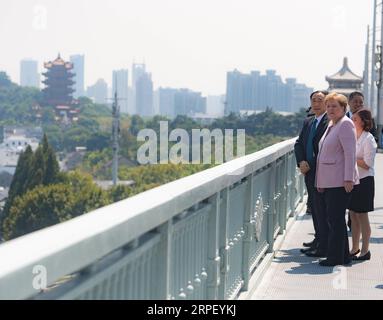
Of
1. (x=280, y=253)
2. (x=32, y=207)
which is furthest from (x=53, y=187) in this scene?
(x=280, y=253)

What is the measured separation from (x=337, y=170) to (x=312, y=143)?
0.89 m

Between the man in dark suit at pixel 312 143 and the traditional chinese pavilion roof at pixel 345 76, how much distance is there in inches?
3748

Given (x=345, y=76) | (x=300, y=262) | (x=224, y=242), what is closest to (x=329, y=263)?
(x=300, y=262)

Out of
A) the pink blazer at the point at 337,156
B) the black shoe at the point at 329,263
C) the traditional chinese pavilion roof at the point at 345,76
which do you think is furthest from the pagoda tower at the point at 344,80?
the pink blazer at the point at 337,156

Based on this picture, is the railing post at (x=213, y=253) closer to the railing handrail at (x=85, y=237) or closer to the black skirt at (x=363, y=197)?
the railing handrail at (x=85, y=237)

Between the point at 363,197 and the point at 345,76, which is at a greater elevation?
the point at 345,76

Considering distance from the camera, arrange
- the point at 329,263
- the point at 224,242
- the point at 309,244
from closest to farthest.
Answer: the point at 224,242 → the point at 329,263 → the point at 309,244

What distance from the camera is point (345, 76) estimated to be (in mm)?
103438

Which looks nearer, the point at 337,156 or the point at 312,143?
the point at 337,156

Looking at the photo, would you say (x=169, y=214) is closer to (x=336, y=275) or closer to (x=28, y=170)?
(x=336, y=275)

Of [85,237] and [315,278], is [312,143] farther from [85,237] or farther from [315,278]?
[85,237]

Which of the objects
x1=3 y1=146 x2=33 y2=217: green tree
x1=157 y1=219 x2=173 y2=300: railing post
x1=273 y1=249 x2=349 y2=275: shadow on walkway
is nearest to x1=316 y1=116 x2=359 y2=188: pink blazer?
x1=273 y1=249 x2=349 y2=275: shadow on walkway

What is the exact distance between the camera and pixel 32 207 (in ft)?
328
